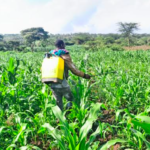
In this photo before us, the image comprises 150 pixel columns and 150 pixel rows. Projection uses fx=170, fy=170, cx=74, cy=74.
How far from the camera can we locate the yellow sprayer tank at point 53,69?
231cm

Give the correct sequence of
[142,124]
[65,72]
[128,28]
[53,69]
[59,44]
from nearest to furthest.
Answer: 1. [142,124]
2. [53,69]
3. [59,44]
4. [65,72]
5. [128,28]

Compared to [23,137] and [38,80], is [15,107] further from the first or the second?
[38,80]

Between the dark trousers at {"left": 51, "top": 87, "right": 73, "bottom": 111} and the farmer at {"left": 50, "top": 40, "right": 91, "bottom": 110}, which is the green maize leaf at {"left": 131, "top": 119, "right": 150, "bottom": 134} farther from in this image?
the dark trousers at {"left": 51, "top": 87, "right": 73, "bottom": 111}

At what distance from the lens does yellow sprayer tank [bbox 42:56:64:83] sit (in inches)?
91.1

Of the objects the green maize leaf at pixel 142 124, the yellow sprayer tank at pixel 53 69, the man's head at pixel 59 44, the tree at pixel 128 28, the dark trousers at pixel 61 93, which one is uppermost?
the tree at pixel 128 28

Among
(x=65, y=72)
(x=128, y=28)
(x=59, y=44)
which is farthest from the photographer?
(x=128, y=28)

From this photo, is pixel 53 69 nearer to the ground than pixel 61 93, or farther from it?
farther from it

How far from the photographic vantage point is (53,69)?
2.32 metres

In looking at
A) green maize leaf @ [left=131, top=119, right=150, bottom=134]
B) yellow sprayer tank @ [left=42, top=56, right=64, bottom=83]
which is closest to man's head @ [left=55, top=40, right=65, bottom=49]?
yellow sprayer tank @ [left=42, top=56, right=64, bottom=83]

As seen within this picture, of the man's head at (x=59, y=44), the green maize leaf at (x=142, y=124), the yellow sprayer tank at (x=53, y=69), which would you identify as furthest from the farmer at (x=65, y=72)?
the green maize leaf at (x=142, y=124)

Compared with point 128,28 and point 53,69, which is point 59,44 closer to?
point 53,69

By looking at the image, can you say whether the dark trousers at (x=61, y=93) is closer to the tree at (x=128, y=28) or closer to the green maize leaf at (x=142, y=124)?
the green maize leaf at (x=142, y=124)

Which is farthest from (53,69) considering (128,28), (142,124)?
(128,28)

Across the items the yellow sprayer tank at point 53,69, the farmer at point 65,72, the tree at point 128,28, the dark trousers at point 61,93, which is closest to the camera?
the yellow sprayer tank at point 53,69
